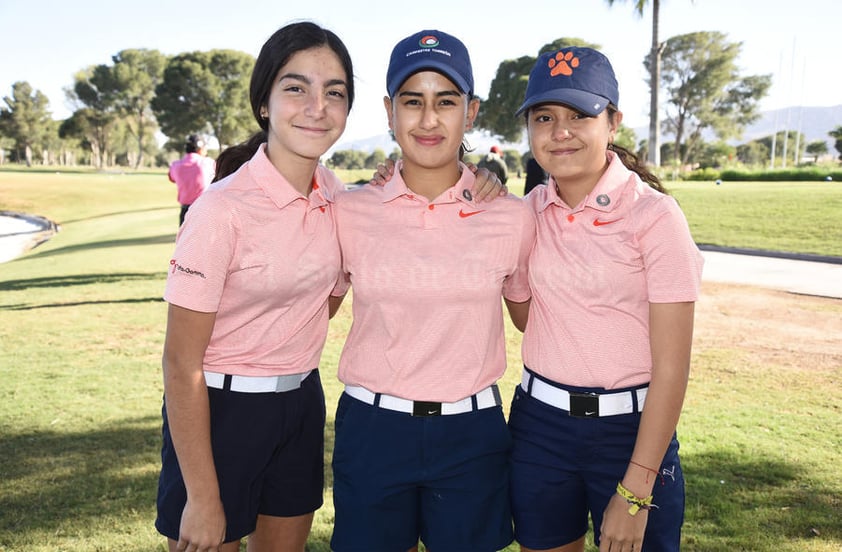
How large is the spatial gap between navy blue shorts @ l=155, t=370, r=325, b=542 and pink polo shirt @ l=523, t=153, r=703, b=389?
0.91 metres

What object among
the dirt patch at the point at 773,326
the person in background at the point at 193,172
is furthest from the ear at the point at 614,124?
the person in background at the point at 193,172

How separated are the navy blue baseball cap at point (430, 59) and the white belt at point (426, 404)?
1.09 metres

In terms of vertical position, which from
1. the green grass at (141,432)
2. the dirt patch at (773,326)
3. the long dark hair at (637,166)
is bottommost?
the green grass at (141,432)

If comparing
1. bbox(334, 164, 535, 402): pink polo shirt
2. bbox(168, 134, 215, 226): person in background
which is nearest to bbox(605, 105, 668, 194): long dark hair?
bbox(334, 164, 535, 402): pink polo shirt

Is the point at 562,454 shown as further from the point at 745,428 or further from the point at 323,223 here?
the point at 745,428

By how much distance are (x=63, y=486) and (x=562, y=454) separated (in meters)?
3.63

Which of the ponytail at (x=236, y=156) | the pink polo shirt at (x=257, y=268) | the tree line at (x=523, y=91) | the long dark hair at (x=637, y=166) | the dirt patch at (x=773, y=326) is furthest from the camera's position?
the tree line at (x=523, y=91)

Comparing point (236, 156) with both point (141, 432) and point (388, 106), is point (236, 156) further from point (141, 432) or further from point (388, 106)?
point (141, 432)

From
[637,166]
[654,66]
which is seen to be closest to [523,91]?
[654,66]

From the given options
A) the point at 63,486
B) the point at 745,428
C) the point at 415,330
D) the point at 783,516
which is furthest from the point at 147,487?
the point at 745,428

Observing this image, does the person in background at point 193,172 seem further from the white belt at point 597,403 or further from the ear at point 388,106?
the white belt at point 597,403

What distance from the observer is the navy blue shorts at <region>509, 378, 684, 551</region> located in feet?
7.77

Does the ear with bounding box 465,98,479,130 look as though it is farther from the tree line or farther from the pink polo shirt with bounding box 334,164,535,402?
the tree line

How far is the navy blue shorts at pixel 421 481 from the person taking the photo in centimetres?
235
